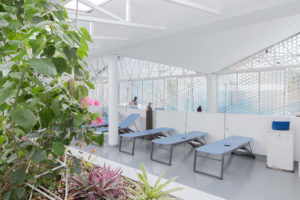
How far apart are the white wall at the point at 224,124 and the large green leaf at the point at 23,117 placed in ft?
16.7

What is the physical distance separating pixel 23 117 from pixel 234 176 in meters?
3.83

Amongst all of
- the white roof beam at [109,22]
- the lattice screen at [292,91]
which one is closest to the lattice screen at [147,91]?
the lattice screen at [292,91]

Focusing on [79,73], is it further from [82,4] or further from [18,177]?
[82,4]

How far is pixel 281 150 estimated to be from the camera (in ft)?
13.1

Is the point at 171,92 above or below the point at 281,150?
above

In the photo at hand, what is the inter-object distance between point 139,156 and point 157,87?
8.86 metres

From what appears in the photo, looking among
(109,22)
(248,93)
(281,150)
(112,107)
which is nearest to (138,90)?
(248,93)

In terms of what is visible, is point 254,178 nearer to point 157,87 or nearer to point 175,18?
point 175,18

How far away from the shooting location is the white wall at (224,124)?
186 inches

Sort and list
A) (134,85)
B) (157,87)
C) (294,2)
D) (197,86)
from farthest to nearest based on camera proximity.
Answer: (134,85), (157,87), (197,86), (294,2)

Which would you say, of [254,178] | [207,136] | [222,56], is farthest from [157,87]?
[254,178]

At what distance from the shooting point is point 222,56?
29.7 feet

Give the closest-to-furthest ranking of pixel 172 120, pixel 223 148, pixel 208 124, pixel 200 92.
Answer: pixel 223 148 → pixel 208 124 → pixel 172 120 → pixel 200 92

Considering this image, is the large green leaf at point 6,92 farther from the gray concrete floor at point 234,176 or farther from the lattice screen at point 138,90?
the lattice screen at point 138,90
